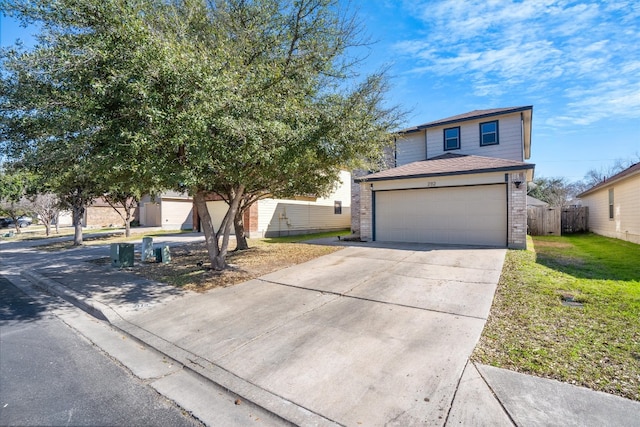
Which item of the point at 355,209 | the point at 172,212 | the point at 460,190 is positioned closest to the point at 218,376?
the point at 460,190

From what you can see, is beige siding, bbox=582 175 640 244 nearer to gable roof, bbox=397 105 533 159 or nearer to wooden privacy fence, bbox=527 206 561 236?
wooden privacy fence, bbox=527 206 561 236

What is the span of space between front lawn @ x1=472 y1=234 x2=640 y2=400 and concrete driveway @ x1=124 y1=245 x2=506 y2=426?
364 millimetres

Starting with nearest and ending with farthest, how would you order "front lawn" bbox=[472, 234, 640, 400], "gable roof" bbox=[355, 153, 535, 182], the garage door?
"front lawn" bbox=[472, 234, 640, 400], "gable roof" bbox=[355, 153, 535, 182], the garage door

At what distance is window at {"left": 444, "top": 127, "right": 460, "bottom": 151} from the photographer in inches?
642

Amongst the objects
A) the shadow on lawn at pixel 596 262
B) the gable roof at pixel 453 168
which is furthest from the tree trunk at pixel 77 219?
the shadow on lawn at pixel 596 262

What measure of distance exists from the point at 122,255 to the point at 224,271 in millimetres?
3833

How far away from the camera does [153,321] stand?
5.55 m

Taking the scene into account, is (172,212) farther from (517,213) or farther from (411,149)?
(517,213)

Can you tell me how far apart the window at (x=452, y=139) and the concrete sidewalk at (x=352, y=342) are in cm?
943

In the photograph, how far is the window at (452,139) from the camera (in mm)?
16306

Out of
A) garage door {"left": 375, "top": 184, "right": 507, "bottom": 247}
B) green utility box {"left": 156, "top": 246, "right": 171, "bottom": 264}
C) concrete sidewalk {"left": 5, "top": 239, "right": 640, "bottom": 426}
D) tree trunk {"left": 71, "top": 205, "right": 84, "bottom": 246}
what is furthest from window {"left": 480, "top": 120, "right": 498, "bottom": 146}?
tree trunk {"left": 71, "top": 205, "right": 84, "bottom": 246}

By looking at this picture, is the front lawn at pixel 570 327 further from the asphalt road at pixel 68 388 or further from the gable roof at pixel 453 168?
the gable roof at pixel 453 168

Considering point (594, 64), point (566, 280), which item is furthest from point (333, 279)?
point (594, 64)

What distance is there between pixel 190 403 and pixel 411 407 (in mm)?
2192
